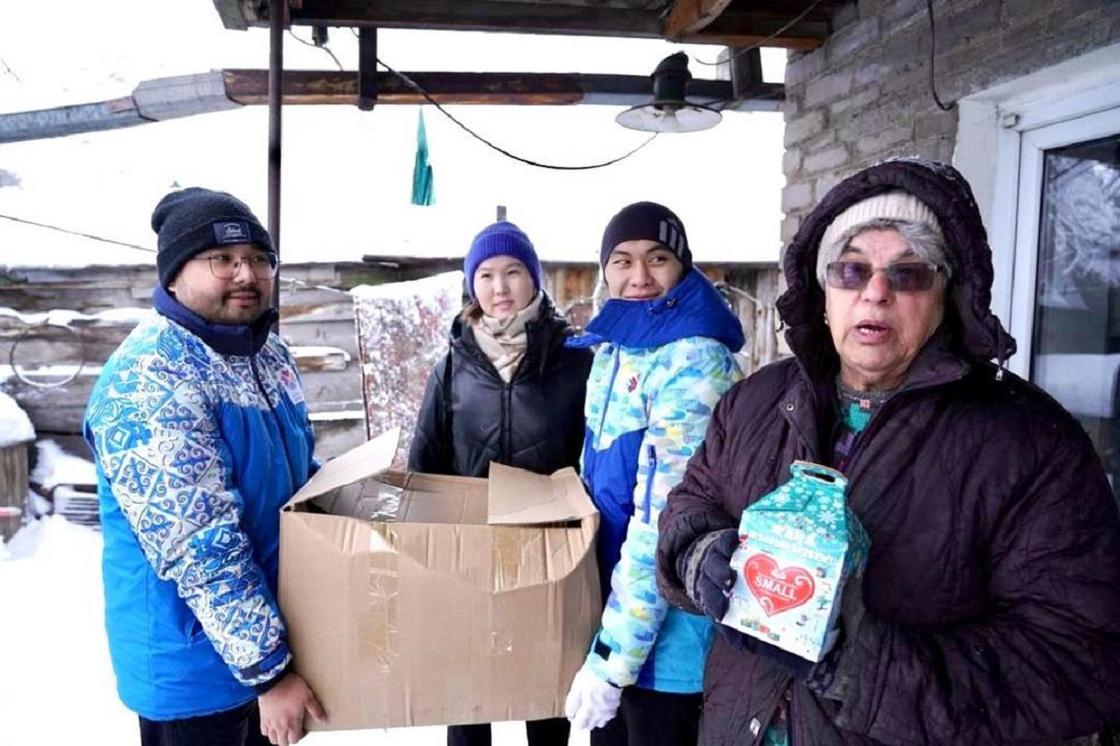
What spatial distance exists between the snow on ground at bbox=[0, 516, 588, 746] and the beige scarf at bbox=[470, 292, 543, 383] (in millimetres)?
1854

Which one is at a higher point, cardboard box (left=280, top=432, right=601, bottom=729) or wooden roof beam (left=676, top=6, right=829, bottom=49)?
wooden roof beam (left=676, top=6, right=829, bottom=49)

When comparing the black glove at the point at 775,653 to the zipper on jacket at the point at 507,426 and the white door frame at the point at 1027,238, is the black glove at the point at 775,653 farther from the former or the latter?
the white door frame at the point at 1027,238

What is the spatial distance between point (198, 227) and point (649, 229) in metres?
1.10

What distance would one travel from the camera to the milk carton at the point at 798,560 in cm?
104

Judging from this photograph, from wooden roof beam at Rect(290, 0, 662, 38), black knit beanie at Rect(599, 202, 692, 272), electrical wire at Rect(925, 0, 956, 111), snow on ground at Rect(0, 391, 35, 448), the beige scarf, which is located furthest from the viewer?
snow on ground at Rect(0, 391, 35, 448)

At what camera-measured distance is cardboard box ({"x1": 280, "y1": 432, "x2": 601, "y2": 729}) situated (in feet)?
4.99

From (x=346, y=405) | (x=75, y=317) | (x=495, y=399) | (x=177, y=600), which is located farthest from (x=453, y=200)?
(x=177, y=600)

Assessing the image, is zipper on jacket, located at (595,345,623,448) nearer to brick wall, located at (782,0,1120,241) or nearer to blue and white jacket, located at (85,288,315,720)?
blue and white jacket, located at (85,288,315,720)

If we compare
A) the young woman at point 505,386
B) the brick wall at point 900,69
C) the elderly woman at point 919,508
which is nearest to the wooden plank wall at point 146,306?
the brick wall at point 900,69

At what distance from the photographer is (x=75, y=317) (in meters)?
6.98

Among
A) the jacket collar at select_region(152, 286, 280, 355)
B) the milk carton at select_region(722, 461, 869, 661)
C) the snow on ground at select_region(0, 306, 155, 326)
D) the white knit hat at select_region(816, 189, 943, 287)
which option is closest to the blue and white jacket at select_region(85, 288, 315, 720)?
the jacket collar at select_region(152, 286, 280, 355)

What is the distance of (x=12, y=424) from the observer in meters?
6.30

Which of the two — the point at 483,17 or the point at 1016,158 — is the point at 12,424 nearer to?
the point at 483,17

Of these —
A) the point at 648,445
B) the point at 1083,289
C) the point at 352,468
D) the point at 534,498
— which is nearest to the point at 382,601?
the point at 352,468
